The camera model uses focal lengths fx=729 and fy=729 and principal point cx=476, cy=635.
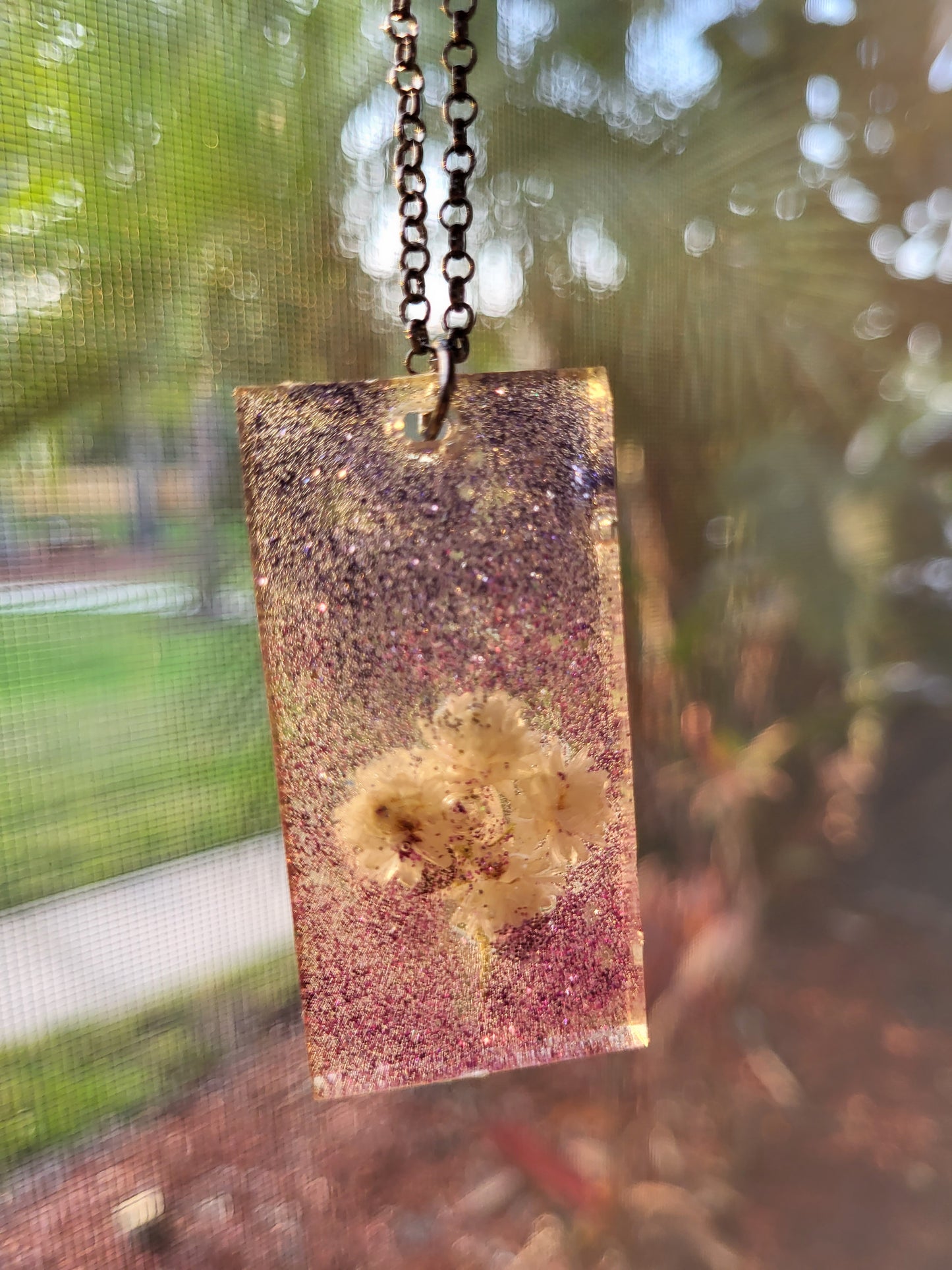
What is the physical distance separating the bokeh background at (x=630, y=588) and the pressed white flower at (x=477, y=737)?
0.62 feet

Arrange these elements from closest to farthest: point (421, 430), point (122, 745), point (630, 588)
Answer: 1. point (421, 430)
2. point (122, 745)
3. point (630, 588)

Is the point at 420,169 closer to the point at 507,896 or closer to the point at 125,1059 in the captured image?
the point at 507,896

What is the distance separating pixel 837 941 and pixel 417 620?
665mm

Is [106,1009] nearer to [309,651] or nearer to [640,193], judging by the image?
[309,651]

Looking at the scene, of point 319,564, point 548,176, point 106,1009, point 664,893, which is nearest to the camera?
point 319,564

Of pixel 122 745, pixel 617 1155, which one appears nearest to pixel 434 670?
pixel 122 745

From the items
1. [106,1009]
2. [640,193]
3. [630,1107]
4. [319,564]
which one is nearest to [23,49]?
[319,564]

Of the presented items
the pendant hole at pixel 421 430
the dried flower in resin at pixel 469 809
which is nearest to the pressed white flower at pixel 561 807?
the dried flower in resin at pixel 469 809

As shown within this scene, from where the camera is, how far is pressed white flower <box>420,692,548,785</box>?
37 cm

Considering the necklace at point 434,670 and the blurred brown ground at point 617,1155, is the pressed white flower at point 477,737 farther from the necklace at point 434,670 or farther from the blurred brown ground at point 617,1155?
the blurred brown ground at point 617,1155

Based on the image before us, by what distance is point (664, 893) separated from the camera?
0.69 meters

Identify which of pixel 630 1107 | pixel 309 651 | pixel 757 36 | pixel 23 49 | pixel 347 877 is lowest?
pixel 630 1107

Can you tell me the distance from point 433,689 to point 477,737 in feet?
0.11

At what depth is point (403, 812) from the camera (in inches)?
14.5
